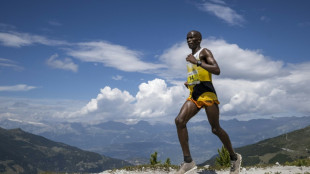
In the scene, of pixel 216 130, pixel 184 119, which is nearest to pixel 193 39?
pixel 184 119

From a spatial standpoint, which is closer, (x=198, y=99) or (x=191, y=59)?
(x=191, y=59)

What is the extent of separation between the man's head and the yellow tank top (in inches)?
12.4

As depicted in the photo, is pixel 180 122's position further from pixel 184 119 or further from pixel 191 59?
pixel 191 59

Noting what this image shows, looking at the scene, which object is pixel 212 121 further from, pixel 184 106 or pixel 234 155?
pixel 234 155

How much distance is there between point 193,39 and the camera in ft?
23.6

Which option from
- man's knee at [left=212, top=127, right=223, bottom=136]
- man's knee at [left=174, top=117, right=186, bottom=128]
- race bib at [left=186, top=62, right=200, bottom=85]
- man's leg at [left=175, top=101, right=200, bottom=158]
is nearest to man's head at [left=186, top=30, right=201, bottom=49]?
race bib at [left=186, top=62, right=200, bottom=85]

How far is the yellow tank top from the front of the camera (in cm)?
671

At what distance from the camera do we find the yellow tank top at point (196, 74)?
6711 mm

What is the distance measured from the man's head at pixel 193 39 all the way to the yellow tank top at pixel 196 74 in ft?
1.03

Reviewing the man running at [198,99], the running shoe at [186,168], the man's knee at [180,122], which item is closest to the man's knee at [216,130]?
the man running at [198,99]

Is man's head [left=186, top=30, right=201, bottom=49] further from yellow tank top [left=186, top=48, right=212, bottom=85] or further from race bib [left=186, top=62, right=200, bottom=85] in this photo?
race bib [left=186, top=62, right=200, bottom=85]

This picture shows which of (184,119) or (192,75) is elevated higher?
(192,75)

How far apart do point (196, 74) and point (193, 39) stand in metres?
0.99

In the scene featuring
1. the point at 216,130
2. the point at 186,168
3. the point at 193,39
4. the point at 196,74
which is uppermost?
the point at 193,39
